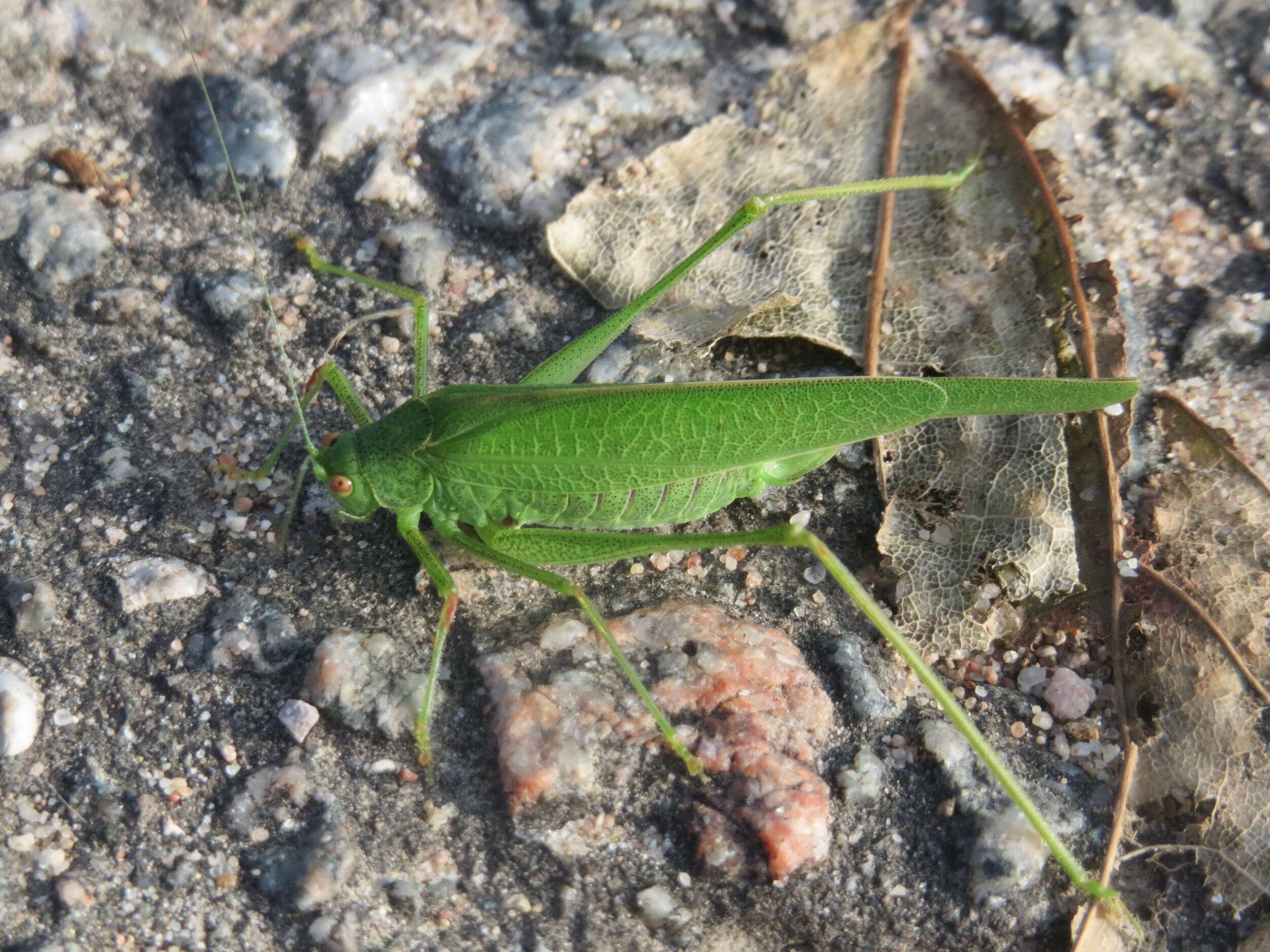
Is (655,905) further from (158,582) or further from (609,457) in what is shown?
(158,582)

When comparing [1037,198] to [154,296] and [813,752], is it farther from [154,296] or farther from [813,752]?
[154,296]

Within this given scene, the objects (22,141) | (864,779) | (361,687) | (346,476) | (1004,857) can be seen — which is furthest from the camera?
Result: (22,141)

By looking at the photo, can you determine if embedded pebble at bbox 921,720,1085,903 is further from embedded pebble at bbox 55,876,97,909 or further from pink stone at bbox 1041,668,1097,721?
embedded pebble at bbox 55,876,97,909

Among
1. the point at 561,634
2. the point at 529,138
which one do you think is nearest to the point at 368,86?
the point at 529,138

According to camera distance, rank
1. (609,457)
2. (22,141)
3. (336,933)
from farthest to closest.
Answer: (22,141), (609,457), (336,933)

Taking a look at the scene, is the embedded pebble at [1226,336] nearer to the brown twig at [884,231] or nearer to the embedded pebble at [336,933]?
the brown twig at [884,231]

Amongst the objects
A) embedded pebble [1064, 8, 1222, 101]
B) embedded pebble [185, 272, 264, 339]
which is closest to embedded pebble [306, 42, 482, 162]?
embedded pebble [185, 272, 264, 339]

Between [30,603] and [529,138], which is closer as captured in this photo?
[30,603]
